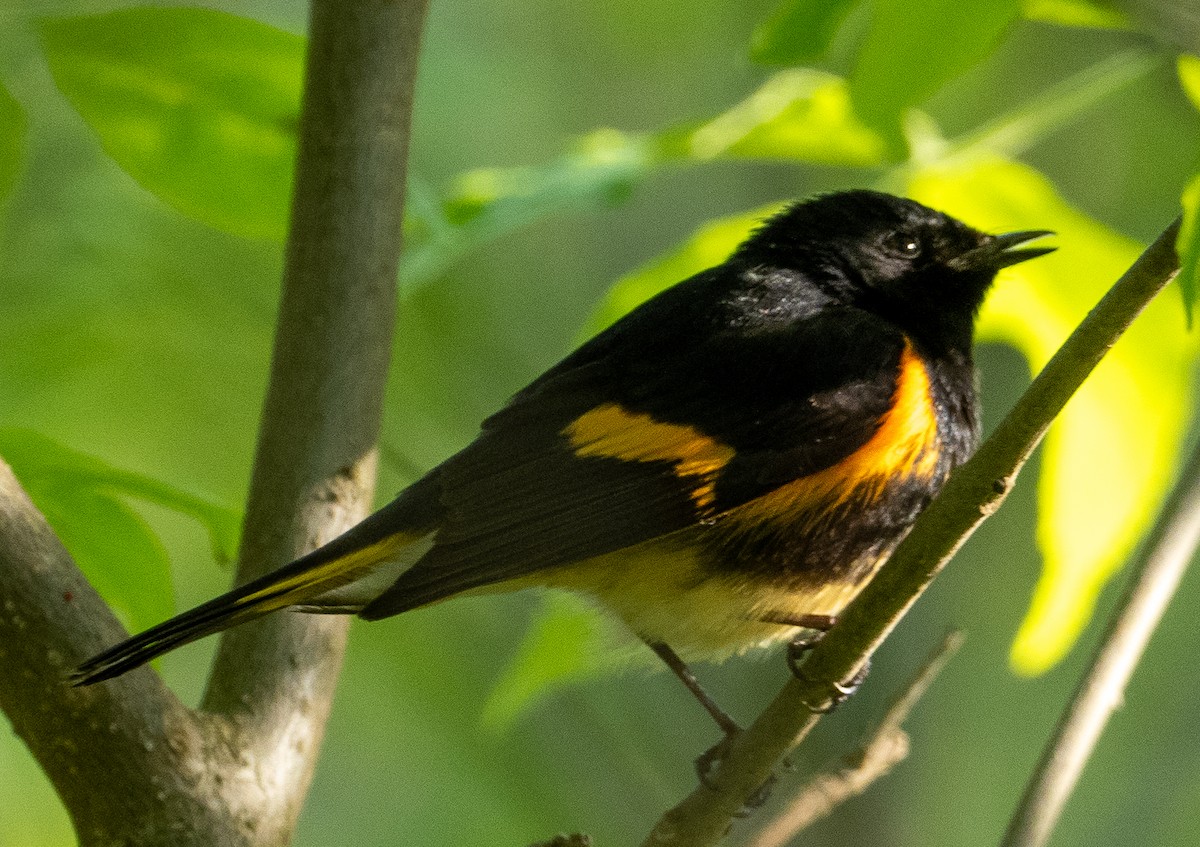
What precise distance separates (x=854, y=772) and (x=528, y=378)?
3.69 m

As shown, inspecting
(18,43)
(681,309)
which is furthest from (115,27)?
(681,309)

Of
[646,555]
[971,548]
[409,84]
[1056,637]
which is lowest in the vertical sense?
[971,548]

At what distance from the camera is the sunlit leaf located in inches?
74.4

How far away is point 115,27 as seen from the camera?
203 centimetres

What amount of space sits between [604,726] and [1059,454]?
2.68 m

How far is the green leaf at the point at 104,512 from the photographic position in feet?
5.52

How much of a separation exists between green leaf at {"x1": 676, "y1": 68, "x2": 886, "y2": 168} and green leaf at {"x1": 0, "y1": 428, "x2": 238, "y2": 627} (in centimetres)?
96

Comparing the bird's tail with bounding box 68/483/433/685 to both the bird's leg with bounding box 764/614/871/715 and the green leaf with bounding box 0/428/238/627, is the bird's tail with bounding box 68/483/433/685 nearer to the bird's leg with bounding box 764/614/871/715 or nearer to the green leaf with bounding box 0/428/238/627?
the green leaf with bounding box 0/428/238/627

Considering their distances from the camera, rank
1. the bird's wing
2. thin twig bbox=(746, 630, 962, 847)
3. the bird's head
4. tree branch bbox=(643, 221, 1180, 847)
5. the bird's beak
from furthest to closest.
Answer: the bird's head → the bird's beak → the bird's wing → thin twig bbox=(746, 630, 962, 847) → tree branch bbox=(643, 221, 1180, 847)

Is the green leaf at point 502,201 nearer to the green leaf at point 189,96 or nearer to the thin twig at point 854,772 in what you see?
the green leaf at point 189,96

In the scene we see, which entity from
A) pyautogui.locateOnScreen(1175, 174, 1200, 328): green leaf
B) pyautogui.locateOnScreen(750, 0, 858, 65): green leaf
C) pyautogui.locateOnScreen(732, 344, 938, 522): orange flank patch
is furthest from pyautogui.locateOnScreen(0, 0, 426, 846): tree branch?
pyautogui.locateOnScreen(1175, 174, 1200, 328): green leaf

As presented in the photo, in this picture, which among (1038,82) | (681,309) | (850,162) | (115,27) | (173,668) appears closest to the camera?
(115,27)

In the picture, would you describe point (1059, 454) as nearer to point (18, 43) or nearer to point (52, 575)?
point (52, 575)

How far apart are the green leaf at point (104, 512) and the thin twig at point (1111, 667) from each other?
1130 mm
